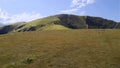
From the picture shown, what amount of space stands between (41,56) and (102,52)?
37.3ft

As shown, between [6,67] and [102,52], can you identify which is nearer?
[6,67]

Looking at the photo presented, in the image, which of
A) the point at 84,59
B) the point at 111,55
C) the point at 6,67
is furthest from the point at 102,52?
the point at 6,67

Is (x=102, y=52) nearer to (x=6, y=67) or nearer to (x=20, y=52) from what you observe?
(x=20, y=52)

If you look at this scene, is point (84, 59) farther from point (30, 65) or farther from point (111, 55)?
point (30, 65)

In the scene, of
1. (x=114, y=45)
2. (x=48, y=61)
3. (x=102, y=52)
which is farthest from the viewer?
(x=114, y=45)

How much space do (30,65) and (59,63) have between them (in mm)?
4386

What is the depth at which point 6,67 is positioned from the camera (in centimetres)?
3366

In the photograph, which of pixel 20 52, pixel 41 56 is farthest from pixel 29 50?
pixel 41 56

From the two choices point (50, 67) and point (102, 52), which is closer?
point (50, 67)

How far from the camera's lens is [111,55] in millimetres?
40406

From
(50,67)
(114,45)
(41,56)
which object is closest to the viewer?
(50,67)

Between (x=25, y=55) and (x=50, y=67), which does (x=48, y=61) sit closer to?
(x=50, y=67)

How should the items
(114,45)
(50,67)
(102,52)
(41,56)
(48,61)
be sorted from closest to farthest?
(50,67) < (48,61) < (41,56) < (102,52) < (114,45)

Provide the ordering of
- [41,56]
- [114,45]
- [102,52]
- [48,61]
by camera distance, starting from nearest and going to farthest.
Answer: [48,61] < [41,56] < [102,52] < [114,45]
